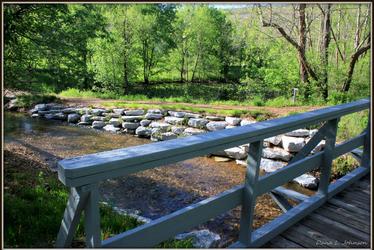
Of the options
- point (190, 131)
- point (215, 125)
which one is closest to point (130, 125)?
point (190, 131)

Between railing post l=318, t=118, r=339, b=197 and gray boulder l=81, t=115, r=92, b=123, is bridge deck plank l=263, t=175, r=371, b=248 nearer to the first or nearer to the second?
railing post l=318, t=118, r=339, b=197

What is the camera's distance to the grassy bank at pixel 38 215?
3.29 metres

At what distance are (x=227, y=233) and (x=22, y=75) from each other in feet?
11.2

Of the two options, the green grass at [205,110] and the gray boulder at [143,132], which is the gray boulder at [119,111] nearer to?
the green grass at [205,110]

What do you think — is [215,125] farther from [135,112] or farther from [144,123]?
[135,112]

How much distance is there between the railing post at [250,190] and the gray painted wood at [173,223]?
50 mm

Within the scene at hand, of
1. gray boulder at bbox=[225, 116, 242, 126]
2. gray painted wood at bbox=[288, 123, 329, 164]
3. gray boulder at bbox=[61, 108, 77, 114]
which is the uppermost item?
gray painted wood at bbox=[288, 123, 329, 164]

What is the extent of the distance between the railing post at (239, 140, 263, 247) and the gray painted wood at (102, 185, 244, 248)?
0.16 feet

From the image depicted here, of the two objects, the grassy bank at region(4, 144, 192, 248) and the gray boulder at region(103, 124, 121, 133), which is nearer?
the grassy bank at region(4, 144, 192, 248)

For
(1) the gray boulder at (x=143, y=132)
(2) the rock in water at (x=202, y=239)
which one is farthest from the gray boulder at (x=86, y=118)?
(2) the rock in water at (x=202, y=239)

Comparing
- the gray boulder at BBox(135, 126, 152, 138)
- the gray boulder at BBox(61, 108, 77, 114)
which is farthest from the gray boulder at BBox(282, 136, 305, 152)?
the gray boulder at BBox(61, 108, 77, 114)

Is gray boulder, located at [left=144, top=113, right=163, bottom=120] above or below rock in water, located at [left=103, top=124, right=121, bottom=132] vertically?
above

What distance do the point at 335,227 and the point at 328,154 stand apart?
0.70 metres

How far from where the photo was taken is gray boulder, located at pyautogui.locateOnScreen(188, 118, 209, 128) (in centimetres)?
1089
